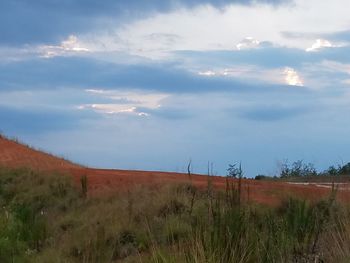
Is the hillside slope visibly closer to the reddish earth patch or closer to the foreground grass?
the reddish earth patch

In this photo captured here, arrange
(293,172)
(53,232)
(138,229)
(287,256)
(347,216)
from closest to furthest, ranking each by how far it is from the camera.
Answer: (287,256)
(347,216)
(138,229)
(53,232)
(293,172)

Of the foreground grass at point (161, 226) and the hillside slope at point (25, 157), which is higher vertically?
the hillside slope at point (25, 157)

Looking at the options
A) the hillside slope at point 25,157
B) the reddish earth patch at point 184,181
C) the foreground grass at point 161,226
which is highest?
the hillside slope at point 25,157

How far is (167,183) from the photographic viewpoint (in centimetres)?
1723

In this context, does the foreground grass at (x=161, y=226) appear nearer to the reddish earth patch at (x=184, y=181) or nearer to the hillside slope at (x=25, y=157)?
the reddish earth patch at (x=184, y=181)

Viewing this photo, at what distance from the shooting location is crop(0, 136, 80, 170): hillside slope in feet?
101

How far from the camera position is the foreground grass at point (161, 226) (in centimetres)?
904

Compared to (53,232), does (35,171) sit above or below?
above

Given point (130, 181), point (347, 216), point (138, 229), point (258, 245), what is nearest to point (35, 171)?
point (130, 181)

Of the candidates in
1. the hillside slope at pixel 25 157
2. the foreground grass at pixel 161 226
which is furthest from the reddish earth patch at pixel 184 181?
the foreground grass at pixel 161 226

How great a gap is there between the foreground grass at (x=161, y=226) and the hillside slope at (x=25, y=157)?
8.62 meters

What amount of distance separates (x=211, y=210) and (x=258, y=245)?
857mm

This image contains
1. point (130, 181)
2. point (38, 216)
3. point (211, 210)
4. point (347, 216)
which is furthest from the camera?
point (130, 181)

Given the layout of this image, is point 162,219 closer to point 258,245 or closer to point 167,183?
point 167,183
